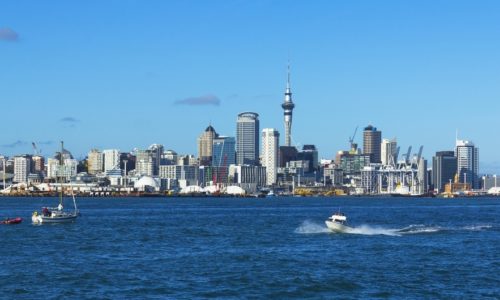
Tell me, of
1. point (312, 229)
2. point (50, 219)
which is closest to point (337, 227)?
point (312, 229)

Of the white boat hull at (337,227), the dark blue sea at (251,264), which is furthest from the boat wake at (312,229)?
the white boat hull at (337,227)

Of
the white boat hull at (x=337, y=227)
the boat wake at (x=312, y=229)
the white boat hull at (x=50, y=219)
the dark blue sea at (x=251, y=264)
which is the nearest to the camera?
the dark blue sea at (x=251, y=264)

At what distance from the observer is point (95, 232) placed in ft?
266

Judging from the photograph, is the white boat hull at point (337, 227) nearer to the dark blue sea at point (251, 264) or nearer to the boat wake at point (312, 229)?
the boat wake at point (312, 229)

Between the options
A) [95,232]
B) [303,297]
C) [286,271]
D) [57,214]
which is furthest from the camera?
[57,214]

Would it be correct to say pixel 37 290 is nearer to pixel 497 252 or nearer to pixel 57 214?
pixel 497 252

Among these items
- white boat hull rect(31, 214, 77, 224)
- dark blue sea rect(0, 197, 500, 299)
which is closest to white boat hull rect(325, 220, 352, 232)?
dark blue sea rect(0, 197, 500, 299)

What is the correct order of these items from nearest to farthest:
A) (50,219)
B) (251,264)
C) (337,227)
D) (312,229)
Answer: (251,264) < (337,227) < (312,229) < (50,219)

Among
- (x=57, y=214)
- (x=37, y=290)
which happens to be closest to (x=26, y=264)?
(x=37, y=290)

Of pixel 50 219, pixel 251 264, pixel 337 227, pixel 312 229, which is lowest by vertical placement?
pixel 251 264

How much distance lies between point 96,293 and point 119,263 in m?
11.5

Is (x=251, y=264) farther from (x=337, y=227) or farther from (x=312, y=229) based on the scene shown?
(x=312, y=229)

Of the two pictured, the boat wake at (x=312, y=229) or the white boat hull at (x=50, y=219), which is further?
the white boat hull at (x=50, y=219)

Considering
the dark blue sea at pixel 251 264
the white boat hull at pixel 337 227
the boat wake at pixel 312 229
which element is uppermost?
the white boat hull at pixel 337 227
